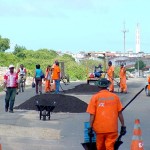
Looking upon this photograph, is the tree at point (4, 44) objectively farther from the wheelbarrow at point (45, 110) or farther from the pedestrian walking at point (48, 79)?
the wheelbarrow at point (45, 110)

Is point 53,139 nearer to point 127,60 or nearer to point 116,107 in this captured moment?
point 116,107

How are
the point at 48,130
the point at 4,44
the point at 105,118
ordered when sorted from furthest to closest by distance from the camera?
A: the point at 4,44, the point at 48,130, the point at 105,118

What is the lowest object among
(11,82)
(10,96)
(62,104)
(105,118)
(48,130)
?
(48,130)

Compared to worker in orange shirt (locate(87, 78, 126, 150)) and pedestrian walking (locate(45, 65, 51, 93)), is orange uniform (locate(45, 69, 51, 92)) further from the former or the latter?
worker in orange shirt (locate(87, 78, 126, 150))

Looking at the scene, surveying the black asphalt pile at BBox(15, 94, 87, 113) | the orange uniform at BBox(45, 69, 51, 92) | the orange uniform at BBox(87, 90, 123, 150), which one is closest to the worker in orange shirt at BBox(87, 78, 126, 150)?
the orange uniform at BBox(87, 90, 123, 150)

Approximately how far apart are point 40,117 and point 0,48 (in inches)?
3365

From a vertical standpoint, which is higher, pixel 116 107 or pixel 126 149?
pixel 116 107

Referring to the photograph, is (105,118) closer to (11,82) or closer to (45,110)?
(45,110)

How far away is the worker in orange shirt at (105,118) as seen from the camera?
33.4 ft

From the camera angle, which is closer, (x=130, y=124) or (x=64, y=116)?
(x=130, y=124)

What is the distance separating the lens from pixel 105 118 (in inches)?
402

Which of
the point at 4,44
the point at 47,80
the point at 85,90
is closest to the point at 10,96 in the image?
the point at 47,80

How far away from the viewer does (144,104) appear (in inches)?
1102

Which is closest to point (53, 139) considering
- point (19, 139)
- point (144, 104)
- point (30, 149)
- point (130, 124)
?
point (19, 139)
